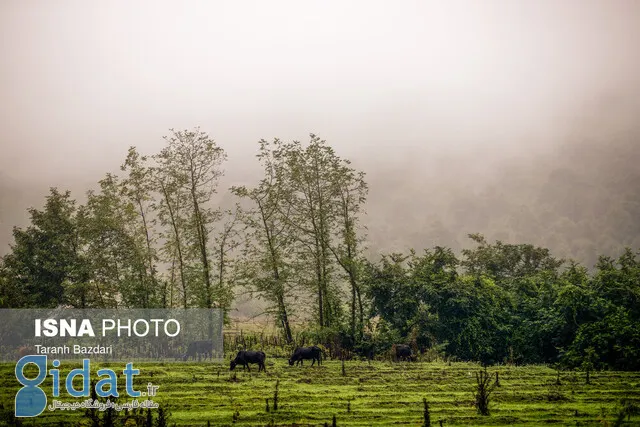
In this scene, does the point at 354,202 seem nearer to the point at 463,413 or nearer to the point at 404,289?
the point at 404,289

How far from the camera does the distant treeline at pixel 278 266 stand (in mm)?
38375

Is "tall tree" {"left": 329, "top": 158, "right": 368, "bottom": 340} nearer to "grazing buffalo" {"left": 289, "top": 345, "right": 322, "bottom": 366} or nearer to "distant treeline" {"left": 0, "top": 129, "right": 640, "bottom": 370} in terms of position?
"distant treeline" {"left": 0, "top": 129, "right": 640, "bottom": 370}

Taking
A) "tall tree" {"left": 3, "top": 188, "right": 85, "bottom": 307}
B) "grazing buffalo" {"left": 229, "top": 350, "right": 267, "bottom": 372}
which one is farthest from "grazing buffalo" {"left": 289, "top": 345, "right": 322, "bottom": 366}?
"tall tree" {"left": 3, "top": 188, "right": 85, "bottom": 307}

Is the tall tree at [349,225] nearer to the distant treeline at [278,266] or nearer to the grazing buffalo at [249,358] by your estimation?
the distant treeline at [278,266]

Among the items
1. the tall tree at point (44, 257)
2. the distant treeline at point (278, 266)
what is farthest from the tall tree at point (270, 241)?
the tall tree at point (44, 257)

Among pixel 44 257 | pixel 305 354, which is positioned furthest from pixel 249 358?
pixel 44 257

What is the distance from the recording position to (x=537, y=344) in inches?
1435

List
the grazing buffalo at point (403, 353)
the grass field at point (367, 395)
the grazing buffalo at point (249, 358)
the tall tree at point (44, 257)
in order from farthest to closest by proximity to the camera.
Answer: the tall tree at point (44, 257) < the grazing buffalo at point (403, 353) < the grazing buffalo at point (249, 358) < the grass field at point (367, 395)

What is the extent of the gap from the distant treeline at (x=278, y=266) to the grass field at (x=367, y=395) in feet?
21.1

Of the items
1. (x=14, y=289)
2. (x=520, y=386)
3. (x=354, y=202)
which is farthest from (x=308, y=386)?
(x=14, y=289)

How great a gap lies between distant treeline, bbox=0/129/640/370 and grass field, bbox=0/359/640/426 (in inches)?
253

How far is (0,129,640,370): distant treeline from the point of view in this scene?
38.4 meters

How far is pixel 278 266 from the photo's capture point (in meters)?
40.1

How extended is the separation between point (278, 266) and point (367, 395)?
59.0ft
